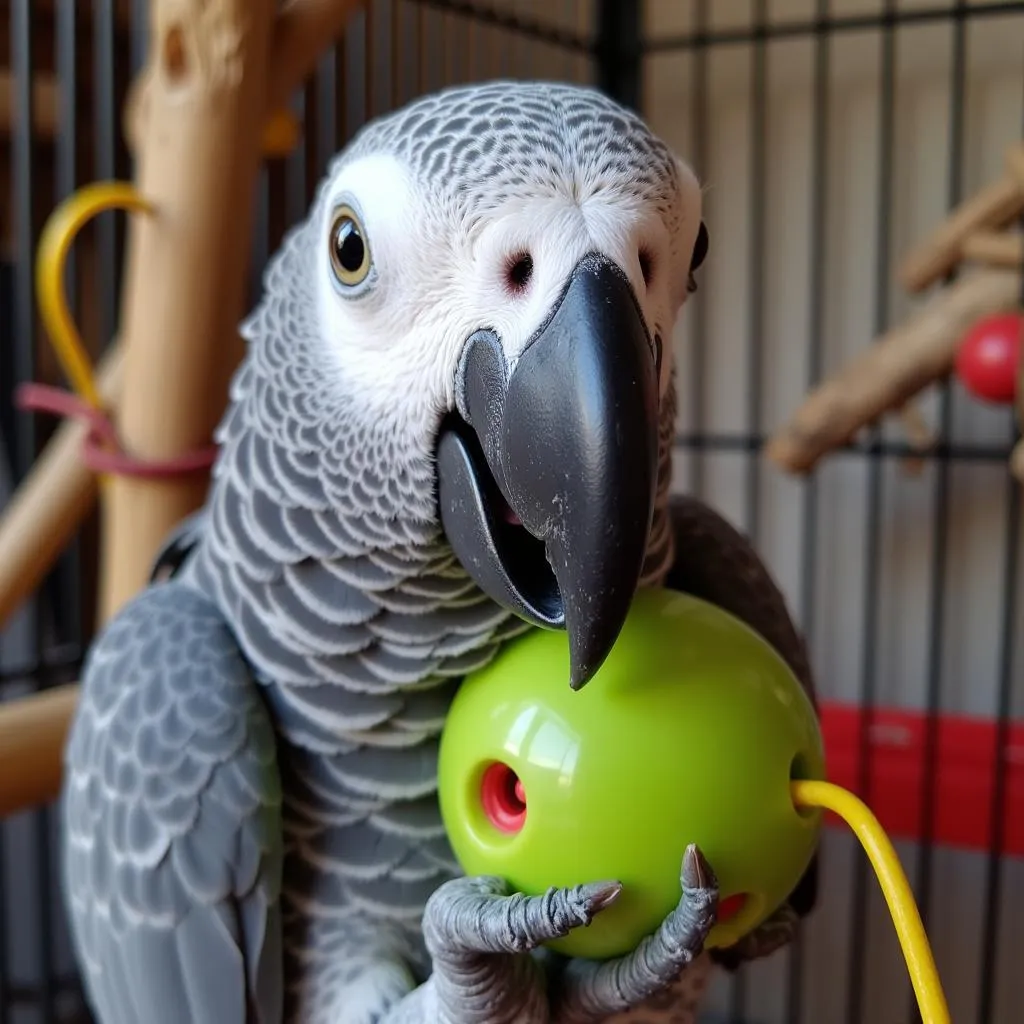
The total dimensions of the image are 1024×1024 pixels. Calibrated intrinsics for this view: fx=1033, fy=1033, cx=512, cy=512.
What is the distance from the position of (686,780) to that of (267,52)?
2.44 ft

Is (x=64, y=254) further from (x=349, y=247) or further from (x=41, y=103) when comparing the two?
(x=41, y=103)

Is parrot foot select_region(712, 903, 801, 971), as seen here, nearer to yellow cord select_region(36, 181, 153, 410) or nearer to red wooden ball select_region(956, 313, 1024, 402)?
yellow cord select_region(36, 181, 153, 410)

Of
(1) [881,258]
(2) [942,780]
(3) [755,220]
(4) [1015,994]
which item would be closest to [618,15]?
(3) [755,220]

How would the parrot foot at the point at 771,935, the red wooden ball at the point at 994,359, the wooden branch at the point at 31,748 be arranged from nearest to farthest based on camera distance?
1. the parrot foot at the point at 771,935
2. the wooden branch at the point at 31,748
3. the red wooden ball at the point at 994,359

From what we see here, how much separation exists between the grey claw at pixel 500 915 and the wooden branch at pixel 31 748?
1.46 feet

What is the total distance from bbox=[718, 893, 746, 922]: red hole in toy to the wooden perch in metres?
1.20

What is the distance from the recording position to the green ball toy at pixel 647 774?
45cm

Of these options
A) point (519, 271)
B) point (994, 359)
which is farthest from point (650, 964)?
point (994, 359)

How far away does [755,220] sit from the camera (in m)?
1.88

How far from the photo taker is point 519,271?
0.47 meters

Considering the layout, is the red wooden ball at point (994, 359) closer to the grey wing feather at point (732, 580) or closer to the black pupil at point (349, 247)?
the grey wing feather at point (732, 580)

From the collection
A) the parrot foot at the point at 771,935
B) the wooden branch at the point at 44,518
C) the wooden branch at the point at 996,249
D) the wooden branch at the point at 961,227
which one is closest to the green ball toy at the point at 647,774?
the parrot foot at the point at 771,935

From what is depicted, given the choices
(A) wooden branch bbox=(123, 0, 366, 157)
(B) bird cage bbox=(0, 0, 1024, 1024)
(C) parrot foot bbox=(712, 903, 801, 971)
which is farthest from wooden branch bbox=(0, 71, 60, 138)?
(C) parrot foot bbox=(712, 903, 801, 971)

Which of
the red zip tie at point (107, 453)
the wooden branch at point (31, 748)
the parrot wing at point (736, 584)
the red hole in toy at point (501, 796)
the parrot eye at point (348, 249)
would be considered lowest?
the wooden branch at point (31, 748)
